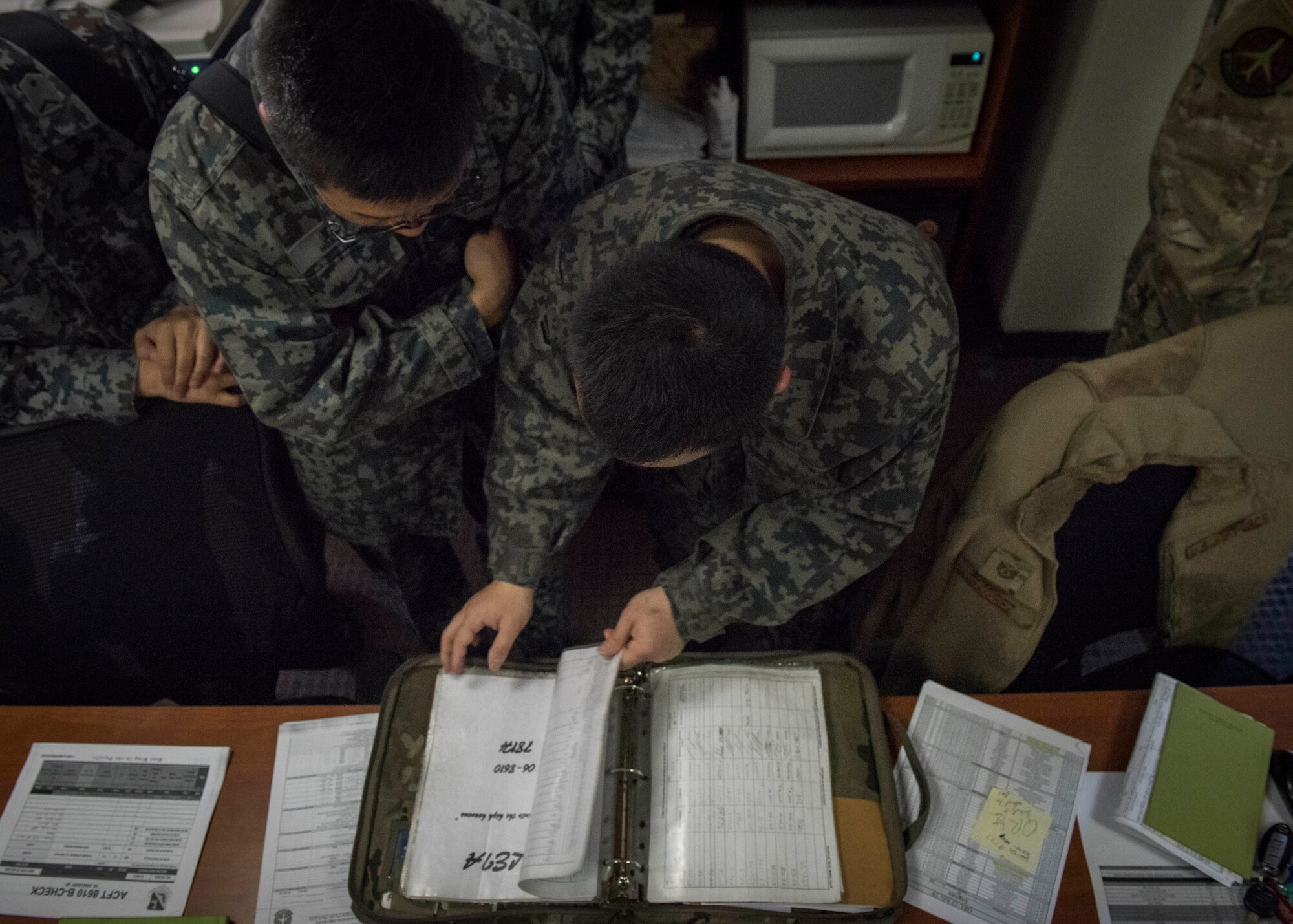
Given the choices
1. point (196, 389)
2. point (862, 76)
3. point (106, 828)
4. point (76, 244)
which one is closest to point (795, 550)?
point (196, 389)

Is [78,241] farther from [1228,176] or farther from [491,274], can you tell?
[1228,176]

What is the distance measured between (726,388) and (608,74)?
980 mm

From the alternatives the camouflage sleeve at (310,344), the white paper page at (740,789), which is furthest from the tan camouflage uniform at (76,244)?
the white paper page at (740,789)

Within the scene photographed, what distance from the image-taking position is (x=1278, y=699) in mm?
1076

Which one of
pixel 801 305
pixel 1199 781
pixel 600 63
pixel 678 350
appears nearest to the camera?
pixel 678 350

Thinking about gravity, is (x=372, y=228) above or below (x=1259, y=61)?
below

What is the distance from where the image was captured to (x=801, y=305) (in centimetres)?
89

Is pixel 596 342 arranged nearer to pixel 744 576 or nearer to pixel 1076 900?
pixel 744 576

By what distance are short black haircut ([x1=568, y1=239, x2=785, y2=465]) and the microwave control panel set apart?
140 cm

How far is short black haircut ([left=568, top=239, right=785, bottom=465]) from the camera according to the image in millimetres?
743

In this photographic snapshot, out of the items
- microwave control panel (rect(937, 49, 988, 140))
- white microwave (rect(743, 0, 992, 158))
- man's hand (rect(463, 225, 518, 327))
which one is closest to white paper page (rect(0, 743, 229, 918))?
man's hand (rect(463, 225, 518, 327))

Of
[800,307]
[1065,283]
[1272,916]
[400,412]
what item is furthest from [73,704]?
[1065,283]

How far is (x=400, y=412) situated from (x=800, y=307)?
57 cm

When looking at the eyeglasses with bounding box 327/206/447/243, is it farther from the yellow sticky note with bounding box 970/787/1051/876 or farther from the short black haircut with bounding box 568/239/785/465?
the yellow sticky note with bounding box 970/787/1051/876
